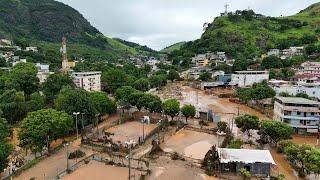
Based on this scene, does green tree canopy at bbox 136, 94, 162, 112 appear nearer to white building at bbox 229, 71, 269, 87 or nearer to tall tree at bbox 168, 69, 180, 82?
white building at bbox 229, 71, 269, 87

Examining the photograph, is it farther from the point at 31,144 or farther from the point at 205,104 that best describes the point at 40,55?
the point at 31,144

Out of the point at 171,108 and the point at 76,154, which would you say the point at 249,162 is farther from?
the point at 171,108

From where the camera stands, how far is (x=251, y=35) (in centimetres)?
14912

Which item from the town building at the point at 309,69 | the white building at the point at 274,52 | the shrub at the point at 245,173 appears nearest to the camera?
the shrub at the point at 245,173

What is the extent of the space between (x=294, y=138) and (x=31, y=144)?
3575cm

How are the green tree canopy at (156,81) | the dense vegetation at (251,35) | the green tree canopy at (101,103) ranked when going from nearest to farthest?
1. the green tree canopy at (101,103)
2. the green tree canopy at (156,81)
3. the dense vegetation at (251,35)

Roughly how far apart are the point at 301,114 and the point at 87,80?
2097 inches

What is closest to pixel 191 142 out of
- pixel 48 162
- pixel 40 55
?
pixel 48 162

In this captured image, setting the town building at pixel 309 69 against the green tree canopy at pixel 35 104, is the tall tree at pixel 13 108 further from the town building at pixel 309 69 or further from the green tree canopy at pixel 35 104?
the town building at pixel 309 69

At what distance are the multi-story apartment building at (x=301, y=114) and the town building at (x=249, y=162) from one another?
57.4 feet

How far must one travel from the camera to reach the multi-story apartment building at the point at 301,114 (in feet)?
167

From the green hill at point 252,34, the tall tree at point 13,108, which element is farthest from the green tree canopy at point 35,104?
the green hill at point 252,34

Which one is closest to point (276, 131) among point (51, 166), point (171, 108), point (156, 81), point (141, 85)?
point (171, 108)

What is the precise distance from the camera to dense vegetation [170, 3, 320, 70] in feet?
457
